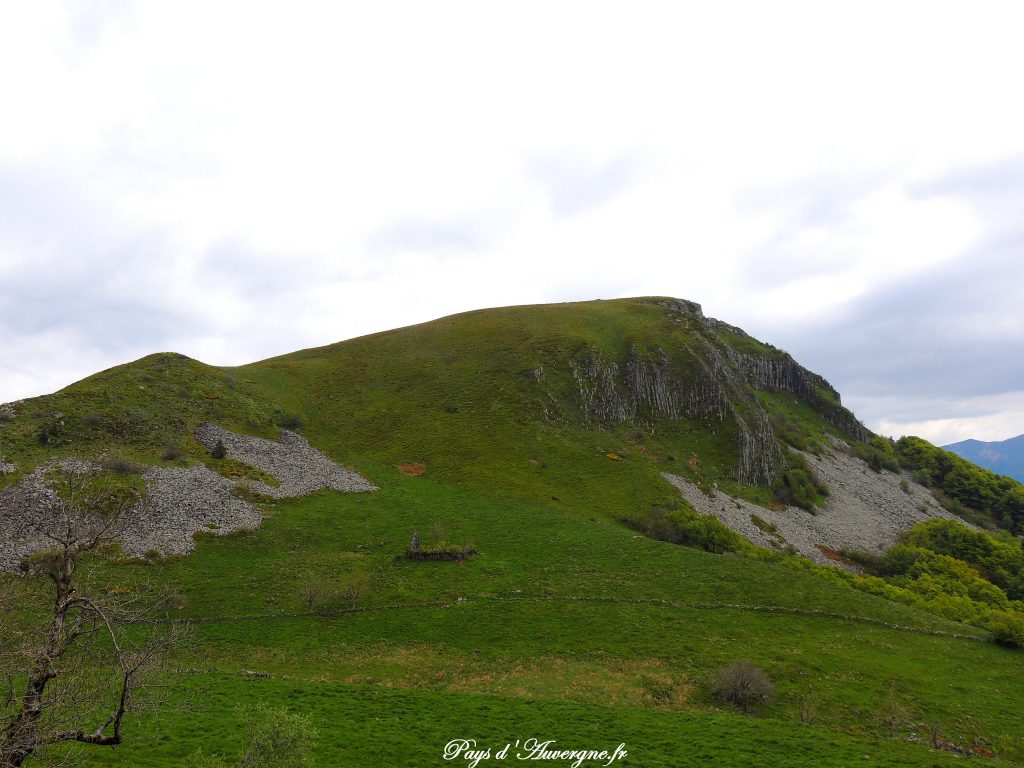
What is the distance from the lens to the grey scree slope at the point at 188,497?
45656 mm

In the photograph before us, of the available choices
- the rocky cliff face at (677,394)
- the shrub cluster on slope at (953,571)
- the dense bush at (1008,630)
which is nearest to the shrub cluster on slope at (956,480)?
the shrub cluster on slope at (953,571)

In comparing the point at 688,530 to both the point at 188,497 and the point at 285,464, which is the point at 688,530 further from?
the point at 188,497

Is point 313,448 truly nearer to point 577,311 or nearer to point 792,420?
point 577,311

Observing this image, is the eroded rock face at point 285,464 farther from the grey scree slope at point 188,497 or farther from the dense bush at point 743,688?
the dense bush at point 743,688

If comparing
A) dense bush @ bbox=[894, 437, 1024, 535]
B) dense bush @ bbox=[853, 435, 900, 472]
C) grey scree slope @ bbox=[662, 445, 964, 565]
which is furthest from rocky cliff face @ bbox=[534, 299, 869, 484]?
dense bush @ bbox=[894, 437, 1024, 535]

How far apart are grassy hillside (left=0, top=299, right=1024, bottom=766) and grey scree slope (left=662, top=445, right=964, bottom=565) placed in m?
7.29

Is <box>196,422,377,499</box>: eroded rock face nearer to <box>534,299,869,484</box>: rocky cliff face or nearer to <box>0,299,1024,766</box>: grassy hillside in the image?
<box>0,299,1024,766</box>: grassy hillside

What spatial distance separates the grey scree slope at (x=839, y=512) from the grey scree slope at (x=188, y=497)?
5464cm

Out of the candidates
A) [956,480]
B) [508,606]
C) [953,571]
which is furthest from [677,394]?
[956,480]

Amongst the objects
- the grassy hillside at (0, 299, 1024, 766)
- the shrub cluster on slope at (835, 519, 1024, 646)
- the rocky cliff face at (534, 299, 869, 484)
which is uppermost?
the rocky cliff face at (534, 299, 869, 484)

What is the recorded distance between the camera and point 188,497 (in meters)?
56.7

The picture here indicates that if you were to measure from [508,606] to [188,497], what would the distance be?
37361 mm

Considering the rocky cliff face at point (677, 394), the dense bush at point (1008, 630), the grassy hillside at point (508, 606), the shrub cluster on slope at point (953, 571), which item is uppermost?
the rocky cliff face at point (677, 394)

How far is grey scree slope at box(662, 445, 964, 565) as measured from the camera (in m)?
80.8
